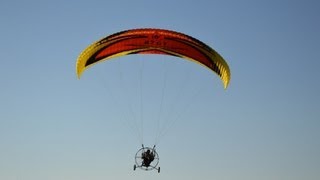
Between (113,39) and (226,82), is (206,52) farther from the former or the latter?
(113,39)

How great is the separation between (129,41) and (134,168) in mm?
7734

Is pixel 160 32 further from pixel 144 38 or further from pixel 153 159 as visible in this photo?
pixel 153 159

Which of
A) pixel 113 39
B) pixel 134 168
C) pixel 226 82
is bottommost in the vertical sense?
pixel 134 168

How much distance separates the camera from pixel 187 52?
37156 mm

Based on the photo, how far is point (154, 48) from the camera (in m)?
37.0

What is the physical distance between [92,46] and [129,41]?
231 centimetres

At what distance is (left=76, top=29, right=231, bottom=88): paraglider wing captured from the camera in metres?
36.4

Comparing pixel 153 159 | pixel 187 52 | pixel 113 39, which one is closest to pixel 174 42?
pixel 187 52

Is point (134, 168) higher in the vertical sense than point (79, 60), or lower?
lower

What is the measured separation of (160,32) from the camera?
36.5 m

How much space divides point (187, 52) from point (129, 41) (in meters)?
3.64

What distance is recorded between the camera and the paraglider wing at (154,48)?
36438 millimetres

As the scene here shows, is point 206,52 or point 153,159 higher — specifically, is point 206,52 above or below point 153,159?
above

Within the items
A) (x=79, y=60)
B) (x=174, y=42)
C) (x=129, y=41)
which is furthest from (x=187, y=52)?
(x=79, y=60)
